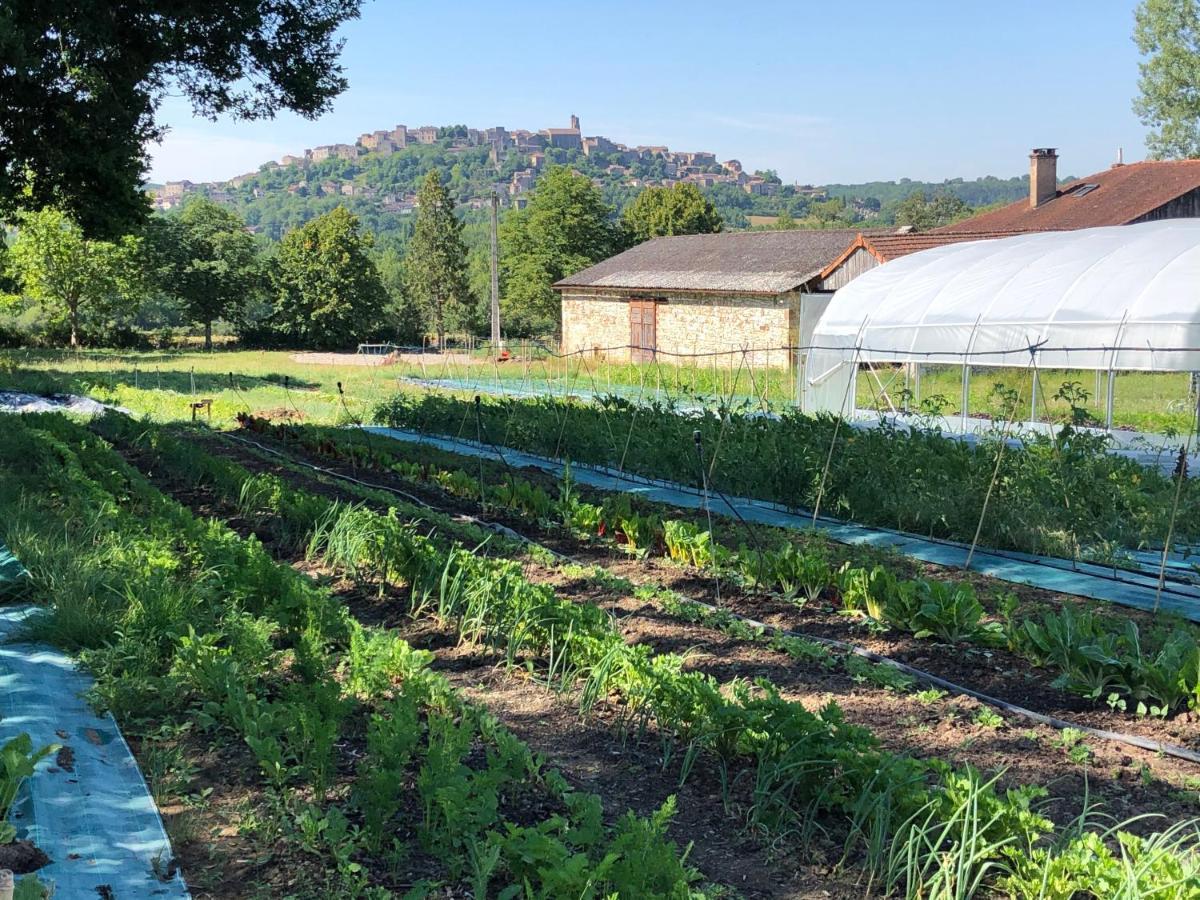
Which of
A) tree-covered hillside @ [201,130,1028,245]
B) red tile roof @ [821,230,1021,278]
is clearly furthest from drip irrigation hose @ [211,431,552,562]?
tree-covered hillside @ [201,130,1028,245]

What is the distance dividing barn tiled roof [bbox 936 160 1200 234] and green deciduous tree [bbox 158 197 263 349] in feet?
102


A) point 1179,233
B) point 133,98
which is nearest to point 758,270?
point 1179,233

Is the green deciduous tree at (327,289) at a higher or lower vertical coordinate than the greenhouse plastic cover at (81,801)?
higher

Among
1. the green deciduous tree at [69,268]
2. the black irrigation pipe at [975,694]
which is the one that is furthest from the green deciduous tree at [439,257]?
the black irrigation pipe at [975,694]

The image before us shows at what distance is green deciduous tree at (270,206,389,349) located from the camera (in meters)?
46.9

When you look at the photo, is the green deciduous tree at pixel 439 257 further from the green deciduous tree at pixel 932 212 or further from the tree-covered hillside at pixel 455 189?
the tree-covered hillside at pixel 455 189

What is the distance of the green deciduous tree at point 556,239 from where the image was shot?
48250 millimetres

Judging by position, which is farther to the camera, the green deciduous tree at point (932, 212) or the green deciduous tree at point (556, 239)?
the green deciduous tree at point (932, 212)

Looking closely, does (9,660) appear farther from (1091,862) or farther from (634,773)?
(1091,862)

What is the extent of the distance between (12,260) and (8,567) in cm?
3879

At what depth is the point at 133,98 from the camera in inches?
597

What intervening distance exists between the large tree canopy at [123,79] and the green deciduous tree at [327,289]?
30.3 meters

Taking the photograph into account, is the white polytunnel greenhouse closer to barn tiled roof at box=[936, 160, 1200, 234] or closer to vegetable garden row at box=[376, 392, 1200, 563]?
vegetable garden row at box=[376, 392, 1200, 563]

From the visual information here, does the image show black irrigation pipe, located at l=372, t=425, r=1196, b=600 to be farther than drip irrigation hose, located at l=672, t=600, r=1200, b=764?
Yes
